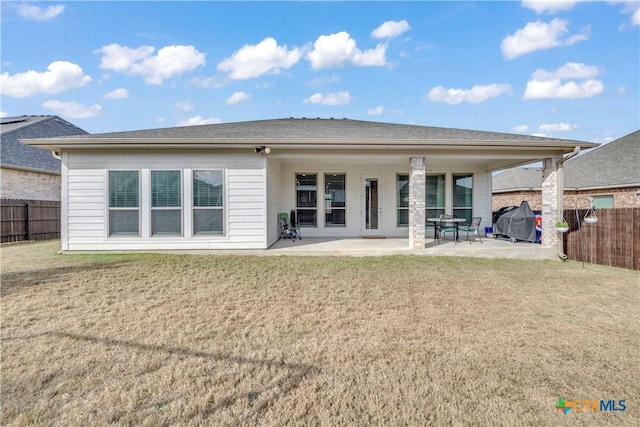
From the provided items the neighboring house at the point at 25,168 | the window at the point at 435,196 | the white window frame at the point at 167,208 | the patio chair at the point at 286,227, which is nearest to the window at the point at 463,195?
the window at the point at 435,196

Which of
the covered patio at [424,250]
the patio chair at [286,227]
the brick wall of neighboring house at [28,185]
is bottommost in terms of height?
the covered patio at [424,250]

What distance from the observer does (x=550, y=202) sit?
26.5ft

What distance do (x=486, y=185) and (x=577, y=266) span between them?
14.6ft

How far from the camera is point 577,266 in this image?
7.23 metres

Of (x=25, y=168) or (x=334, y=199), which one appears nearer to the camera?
(x=334, y=199)

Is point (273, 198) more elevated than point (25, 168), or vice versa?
point (25, 168)

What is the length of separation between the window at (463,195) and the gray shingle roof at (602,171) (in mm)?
8453

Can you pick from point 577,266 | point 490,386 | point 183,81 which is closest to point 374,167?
point 577,266

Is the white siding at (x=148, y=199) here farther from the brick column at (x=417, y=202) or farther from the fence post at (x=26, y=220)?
the fence post at (x=26, y=220)

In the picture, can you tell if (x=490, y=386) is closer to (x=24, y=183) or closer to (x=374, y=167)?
(x=374, y=167)

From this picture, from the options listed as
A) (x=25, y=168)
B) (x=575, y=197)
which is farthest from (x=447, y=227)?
(x=25, y=168)

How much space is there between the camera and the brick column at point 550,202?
26.3 ft

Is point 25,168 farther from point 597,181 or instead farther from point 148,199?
point 597,181

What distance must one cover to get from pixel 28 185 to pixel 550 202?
19.2 metres
